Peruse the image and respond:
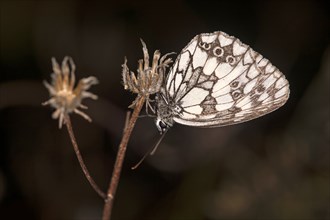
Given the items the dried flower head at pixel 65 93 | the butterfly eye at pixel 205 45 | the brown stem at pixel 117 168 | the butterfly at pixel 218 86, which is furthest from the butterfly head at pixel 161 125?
the dried flower head at pixel 65 93

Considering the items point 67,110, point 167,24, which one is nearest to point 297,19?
point 167,24

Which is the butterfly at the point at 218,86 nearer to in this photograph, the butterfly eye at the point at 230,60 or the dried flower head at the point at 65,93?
the butterfly eye at the point at 230,60

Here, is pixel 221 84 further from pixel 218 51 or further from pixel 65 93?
pixel 65 93

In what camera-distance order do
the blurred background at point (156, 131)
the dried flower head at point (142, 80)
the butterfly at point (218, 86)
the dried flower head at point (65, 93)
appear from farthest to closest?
1. the blurred background at point (156, 131)
2. the butterfly at point (218, 86)
3. the dried flower head at point (142, 80)
4. the dried flower head at point (65, 93)

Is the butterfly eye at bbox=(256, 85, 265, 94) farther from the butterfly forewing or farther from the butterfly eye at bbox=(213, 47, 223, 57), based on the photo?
the butterfly eye at bbox=(213, 47, 223, 57)

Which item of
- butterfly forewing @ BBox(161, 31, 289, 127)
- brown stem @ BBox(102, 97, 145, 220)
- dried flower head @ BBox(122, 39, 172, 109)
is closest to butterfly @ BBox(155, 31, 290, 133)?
butterfly forewing @ BBox(161, 31, 289, 127)

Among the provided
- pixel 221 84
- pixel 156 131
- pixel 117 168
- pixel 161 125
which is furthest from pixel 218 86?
pixel 156 131
